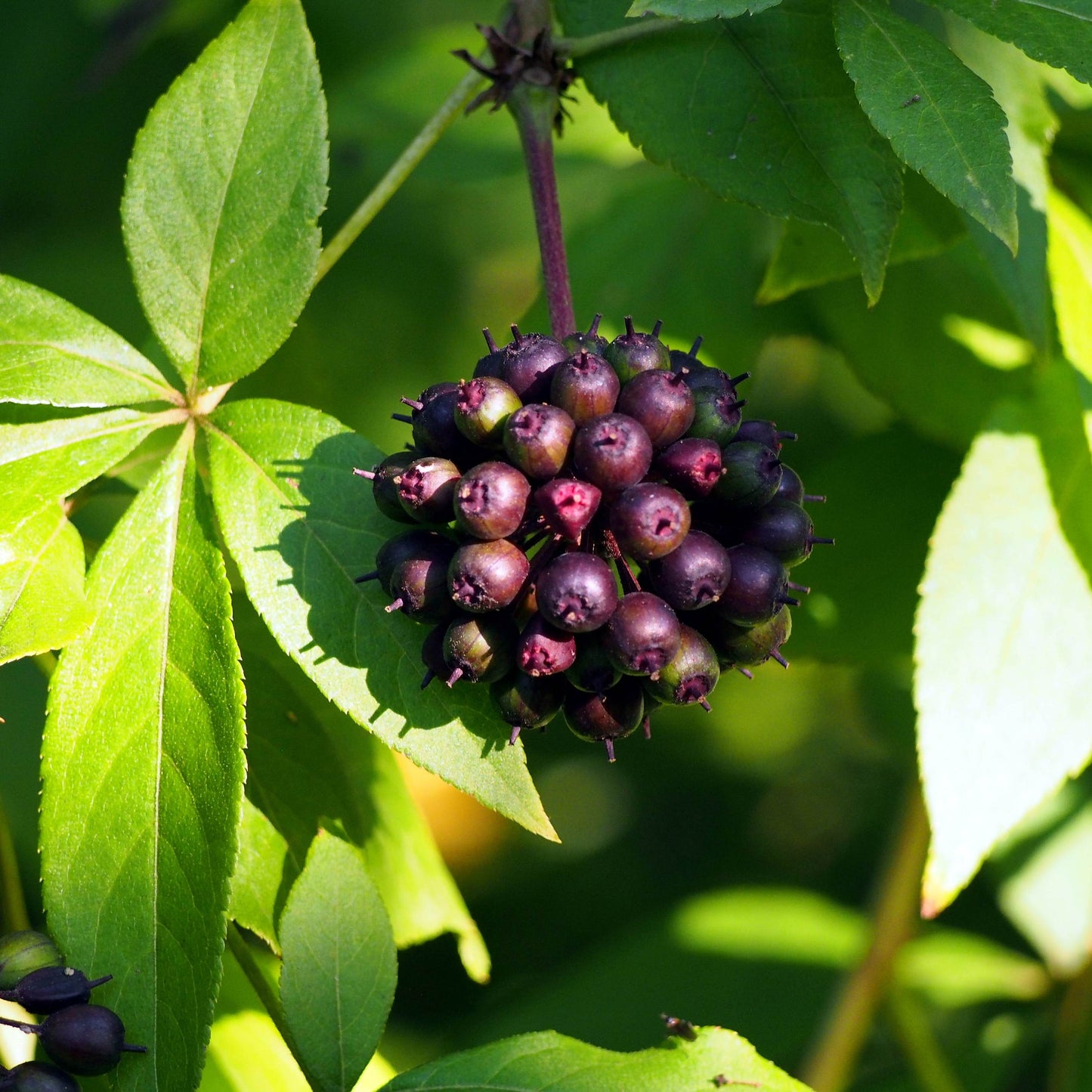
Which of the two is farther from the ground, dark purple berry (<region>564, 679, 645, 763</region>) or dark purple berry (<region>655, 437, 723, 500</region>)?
dark purple berry (<region>655, 437, 723, 500</region>)

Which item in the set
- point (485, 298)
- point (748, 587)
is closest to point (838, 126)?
point (748, 587)

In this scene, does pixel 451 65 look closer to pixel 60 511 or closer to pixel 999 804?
pixel 60 511

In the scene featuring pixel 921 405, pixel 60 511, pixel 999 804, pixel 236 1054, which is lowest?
pixel 236 1054

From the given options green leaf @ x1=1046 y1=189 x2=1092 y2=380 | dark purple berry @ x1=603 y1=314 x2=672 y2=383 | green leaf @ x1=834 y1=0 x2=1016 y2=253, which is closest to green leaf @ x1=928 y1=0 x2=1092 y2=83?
green leaf @ x1=834 y1=0 x2=1016 y2=253

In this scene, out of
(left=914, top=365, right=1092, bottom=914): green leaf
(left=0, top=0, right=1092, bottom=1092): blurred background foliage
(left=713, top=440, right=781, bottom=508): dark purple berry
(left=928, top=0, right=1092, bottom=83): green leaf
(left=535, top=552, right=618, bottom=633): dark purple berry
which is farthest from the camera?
(left=0, top=0, right=1092, bottom=1092): blurred background foliage

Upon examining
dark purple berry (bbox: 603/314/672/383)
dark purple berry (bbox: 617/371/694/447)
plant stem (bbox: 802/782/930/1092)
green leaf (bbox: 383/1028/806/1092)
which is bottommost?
plant stem (bbox: 802/782/930/1092)

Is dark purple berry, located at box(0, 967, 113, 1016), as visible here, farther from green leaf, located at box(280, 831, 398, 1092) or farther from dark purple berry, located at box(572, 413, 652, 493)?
dark purple berry, located at box(572, 413, 652, 493)

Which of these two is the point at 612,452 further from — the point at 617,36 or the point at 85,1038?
the point at 85,1038
